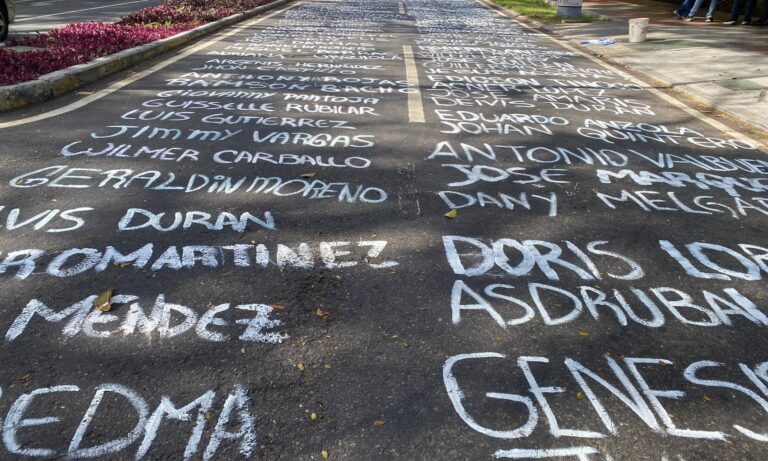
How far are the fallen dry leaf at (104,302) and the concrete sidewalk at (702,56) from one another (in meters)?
6.75

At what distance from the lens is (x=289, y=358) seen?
2.54 meters

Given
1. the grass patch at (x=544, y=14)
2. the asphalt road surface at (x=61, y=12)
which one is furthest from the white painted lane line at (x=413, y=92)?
the grass patch at (x=544, y=14)

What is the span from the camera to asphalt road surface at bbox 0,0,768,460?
2.19 meters

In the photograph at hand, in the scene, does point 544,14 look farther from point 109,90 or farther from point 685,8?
point 109,90

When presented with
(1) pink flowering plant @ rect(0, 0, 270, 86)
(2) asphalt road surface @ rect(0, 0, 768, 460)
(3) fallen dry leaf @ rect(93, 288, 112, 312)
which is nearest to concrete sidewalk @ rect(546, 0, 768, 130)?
(2) asphalt road surface @ rect(0, 0, 768, 460)

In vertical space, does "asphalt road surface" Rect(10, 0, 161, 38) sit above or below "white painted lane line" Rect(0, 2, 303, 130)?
below

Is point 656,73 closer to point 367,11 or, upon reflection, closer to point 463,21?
point 463,21

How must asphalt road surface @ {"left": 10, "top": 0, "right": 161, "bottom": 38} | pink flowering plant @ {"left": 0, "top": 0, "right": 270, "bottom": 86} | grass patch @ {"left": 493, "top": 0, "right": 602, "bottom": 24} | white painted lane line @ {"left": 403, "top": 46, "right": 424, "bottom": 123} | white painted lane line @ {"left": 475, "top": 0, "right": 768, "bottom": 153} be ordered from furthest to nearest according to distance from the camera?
grass patch @ {"left": 493, "top": 0, "right": 602, "bottom": 24}
asphalt road surface @ {"left": 10, "top": 0, "right": 161, "bottom": 38}
pink flowering plant @ {"left": 0, "top": 0, "right": 270, "bottom": 86}
white painted lane line @ {"left": 403, "top": 46, "right": 424, "bottom": 123}
white painted lane line @ {"left": 475, "top": 0, "right": 768, "bottom": 153}

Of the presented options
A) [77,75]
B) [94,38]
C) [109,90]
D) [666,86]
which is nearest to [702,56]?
[666,86]

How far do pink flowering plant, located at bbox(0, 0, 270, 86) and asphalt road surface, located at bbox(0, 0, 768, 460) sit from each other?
1.50 metres

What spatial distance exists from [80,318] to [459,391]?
177 cm

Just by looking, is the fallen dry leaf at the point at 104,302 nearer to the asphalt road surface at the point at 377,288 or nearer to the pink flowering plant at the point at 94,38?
the asphalt road surface at the point at 377,288

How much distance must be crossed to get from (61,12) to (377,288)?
18392 millimetres

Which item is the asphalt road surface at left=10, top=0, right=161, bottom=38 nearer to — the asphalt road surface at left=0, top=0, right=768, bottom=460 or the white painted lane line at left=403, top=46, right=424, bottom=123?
the white painted lane line at left=403, top=46, right=424, bottom=123
